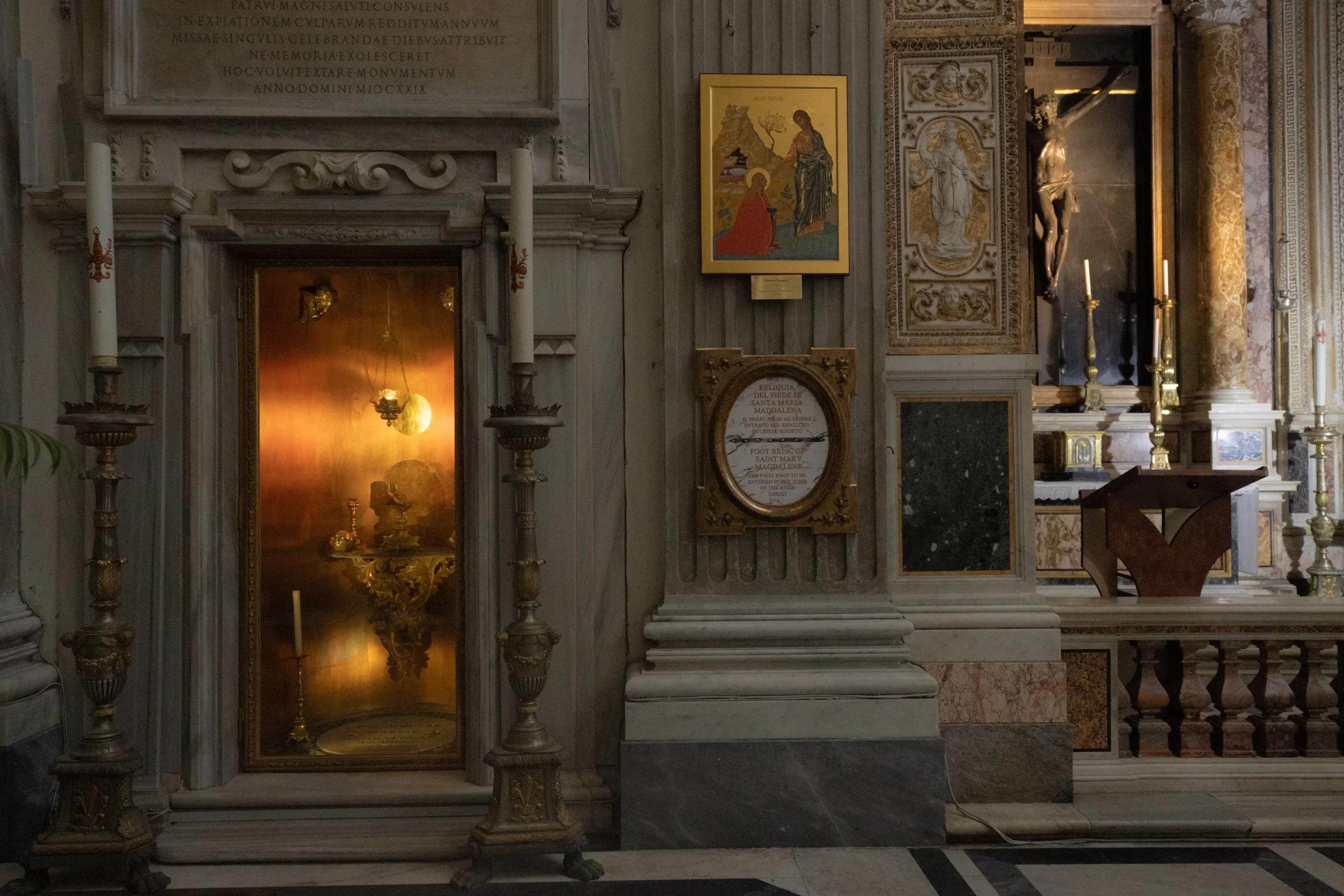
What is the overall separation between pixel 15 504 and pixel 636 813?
101 inches

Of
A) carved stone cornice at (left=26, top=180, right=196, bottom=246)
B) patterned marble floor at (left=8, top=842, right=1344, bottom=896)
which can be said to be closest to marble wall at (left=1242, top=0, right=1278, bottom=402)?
patterned marble floor at (left=8, top=842, right=1344, bottom=896)

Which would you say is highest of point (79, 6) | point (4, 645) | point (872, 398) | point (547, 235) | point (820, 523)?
point (79, 6)

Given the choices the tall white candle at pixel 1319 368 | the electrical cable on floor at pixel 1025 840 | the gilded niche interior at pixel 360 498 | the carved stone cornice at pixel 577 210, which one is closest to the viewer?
the electrical cable on floor at pixel 1025 840

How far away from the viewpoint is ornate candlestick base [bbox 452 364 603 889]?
3.43 metres

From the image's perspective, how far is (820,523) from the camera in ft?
13.3

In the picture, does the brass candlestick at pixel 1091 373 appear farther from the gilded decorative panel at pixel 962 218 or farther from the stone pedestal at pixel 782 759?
the stone pedestal at pixel 782 759

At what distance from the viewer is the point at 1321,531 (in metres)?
7.42

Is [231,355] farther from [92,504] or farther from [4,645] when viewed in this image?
[4,645]

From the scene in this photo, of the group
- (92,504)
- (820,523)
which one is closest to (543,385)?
(820,523)

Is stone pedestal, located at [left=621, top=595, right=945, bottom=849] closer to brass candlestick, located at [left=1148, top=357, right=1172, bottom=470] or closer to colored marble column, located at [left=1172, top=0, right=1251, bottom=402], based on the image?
brass candlestick, located at [left=1148, top=357, right=1172, bottom=470]

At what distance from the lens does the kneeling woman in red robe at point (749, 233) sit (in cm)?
404

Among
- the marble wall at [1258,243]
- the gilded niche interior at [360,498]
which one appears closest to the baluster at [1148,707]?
the gilded niche interior at [360,498]

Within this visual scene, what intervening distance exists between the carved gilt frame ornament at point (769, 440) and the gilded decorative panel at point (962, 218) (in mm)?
491

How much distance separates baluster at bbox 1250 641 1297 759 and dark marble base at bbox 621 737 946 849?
1593 millimetres
